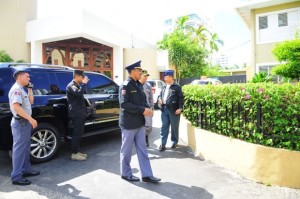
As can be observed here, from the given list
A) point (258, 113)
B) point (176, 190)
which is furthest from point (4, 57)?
point (258, 113)

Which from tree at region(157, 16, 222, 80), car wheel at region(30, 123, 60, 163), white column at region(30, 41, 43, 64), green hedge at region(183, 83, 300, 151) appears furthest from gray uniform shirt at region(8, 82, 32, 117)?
tree at region(157, 16, 222, 80)

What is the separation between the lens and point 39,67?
18.2 feet

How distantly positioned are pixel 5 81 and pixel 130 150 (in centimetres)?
268

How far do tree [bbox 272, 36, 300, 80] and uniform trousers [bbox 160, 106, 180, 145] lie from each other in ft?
19.8

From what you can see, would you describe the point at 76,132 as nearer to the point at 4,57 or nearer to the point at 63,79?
the point at 63,79

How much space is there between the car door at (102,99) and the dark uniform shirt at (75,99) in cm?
81

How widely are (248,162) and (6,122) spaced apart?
4292 mm

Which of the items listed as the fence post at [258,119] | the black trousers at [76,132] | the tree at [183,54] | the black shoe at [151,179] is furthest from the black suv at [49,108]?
the tree at [183,54]

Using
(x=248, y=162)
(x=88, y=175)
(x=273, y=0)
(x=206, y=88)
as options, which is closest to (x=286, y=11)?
(x=273, y=0)

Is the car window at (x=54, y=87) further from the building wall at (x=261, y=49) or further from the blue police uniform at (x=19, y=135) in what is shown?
the building wall at (x=261, y=49)

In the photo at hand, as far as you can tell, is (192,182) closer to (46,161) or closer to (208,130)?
(208,130)

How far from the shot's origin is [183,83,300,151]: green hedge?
13.4 ft

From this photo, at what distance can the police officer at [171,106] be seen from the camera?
599 centimetres

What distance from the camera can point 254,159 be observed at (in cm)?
429
